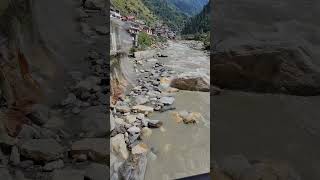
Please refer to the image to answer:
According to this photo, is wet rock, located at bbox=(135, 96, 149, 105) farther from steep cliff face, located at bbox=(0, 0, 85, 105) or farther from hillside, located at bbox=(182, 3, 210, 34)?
hillside, located at bbox=(182, 3, 210, 34)

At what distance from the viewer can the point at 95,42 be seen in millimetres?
2066

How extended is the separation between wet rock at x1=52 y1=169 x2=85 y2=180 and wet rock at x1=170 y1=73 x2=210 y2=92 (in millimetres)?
3237

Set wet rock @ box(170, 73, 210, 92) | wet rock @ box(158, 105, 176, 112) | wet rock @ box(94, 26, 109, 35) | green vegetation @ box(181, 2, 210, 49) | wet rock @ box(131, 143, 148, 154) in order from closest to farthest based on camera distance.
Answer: wet rock @ box(94, 26, 109, 35), wet rock @ box(131, 143, 148, 154), wet rock @ box(158, 105, 176, 112), wet rock @ box(170, 73, 210, 92), green vegetation @ box(181, 2, 210, 49)

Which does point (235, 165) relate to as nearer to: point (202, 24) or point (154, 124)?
point (154, 124)

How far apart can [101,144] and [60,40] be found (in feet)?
1.72

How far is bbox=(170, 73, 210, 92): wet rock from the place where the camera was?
493 cm

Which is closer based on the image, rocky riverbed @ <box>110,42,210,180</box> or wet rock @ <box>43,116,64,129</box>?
wet rock @ <box>43,116,64,129</box>

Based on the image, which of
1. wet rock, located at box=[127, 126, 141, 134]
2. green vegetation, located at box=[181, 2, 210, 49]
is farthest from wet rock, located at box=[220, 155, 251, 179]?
green vegetation, located at box=[181, 2, 210, 49]

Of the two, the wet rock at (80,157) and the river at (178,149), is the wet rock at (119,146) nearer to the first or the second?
the river at (178,149)

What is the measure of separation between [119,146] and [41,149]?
32.4 inches

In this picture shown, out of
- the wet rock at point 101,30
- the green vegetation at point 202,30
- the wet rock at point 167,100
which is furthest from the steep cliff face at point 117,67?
the green vegetation at point 202,30

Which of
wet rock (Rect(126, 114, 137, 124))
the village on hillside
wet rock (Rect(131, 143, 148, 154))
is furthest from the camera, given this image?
the village on hillside

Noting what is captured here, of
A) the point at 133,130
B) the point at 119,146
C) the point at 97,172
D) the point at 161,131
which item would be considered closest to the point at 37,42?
the point at 97,172

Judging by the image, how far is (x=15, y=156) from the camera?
5.56 ft
